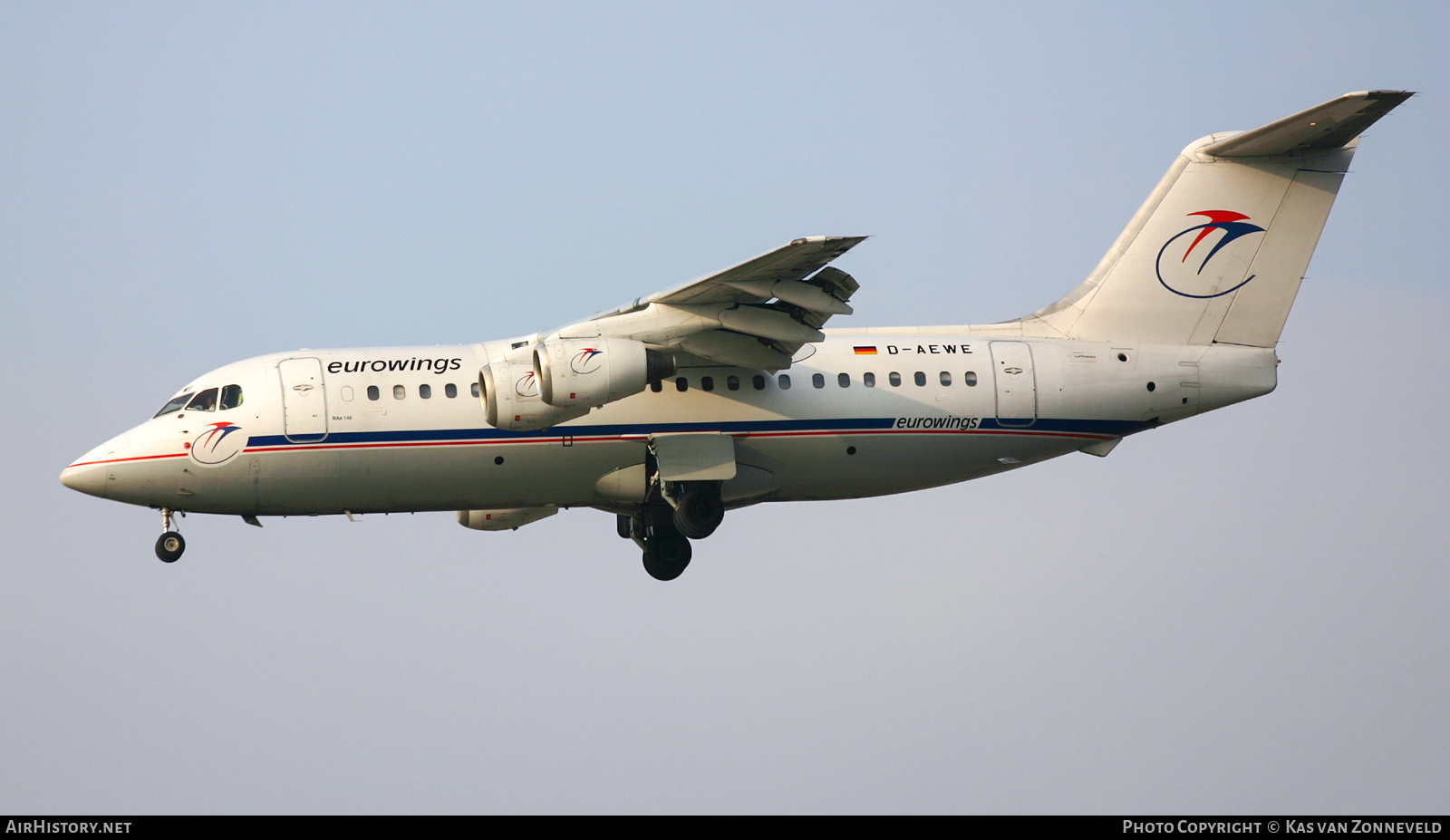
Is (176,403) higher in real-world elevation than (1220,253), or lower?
lower

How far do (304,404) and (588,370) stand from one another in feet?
11.0

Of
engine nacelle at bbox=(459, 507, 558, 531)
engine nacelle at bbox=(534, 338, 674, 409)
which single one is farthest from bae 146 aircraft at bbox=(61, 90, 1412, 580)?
engine nacelle at bbox=(459, 507, 558, 531)

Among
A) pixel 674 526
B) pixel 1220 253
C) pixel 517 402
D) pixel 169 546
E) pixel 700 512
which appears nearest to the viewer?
pixel 517 402

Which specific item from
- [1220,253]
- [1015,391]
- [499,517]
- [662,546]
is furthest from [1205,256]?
[499,517]

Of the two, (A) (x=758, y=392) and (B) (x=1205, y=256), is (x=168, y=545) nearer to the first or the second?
(A) (x=758, y=392)

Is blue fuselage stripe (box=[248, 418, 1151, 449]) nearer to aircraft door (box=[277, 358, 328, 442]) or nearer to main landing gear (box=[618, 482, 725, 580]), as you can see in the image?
aircraft door (box=[277, 358, 328, 442])

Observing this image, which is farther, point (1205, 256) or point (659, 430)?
point (1205, 256)

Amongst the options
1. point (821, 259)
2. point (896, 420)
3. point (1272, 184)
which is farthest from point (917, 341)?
point (1272, 184)

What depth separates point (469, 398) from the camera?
2002 centimetres

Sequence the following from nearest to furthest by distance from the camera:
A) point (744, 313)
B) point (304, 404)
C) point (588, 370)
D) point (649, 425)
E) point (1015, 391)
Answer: point (588, 370) → point (744, 313) → point (304, 404) → point (649, 425) → point (1015, 391)

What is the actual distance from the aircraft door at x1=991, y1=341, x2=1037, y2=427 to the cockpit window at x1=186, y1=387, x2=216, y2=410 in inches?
331

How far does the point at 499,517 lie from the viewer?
22.8 metres

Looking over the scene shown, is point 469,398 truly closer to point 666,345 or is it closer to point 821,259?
point 666,345

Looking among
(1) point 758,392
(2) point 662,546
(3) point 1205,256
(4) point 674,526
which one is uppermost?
(3) point 1205,256
